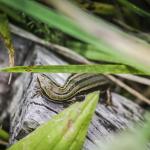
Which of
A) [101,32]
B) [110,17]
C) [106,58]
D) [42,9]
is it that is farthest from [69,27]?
[110,17]

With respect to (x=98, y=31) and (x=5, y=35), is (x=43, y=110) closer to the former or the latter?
(x=5, y=35)

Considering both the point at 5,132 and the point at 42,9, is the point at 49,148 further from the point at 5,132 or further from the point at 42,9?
the point at 5,132

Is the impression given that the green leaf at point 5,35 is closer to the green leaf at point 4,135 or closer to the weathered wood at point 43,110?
the weathered wood at point 43,110

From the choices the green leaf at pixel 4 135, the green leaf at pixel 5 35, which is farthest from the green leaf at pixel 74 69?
the green leaf at pixel 4 135

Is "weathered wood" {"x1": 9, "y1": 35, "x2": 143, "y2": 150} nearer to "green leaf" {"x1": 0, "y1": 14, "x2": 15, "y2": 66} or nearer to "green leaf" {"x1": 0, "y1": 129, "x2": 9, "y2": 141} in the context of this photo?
"green leaf" {"x1": 0, "y1": 129, "x2": 9, "y2": 141}

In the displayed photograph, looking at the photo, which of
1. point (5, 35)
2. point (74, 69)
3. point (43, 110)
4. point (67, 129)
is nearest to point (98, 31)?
point (67, 129)
